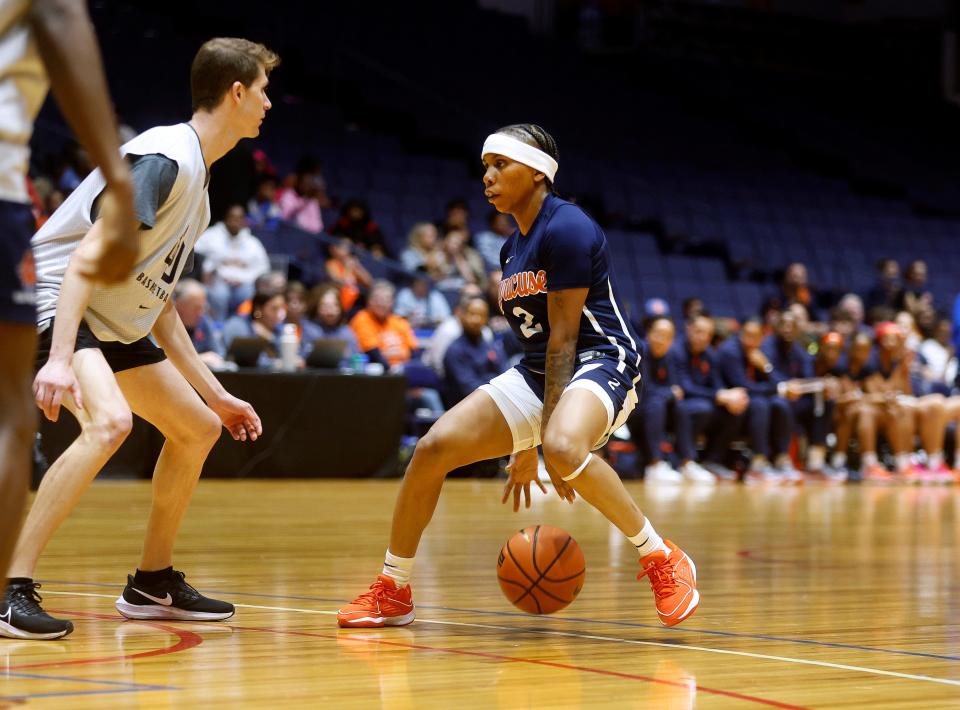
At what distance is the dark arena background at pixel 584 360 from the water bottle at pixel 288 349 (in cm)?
4

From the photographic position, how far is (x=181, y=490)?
433cm

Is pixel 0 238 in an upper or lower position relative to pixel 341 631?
upper

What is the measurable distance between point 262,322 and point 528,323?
24.1 feet

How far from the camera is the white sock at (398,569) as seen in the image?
4301 millimetres

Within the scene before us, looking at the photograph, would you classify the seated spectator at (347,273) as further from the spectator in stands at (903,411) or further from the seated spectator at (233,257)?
the spectator in stands at (903,411)

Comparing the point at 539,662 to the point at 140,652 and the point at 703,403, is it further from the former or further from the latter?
the point at 703,403

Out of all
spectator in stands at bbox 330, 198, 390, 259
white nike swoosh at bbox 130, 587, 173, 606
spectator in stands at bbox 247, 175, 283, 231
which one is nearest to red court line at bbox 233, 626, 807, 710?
white nike swoosh at bbox 130, 587, 173, 606

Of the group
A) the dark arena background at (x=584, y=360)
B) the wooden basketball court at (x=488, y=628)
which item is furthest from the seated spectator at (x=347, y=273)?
the wooden basketball court at (x=488, y=628)

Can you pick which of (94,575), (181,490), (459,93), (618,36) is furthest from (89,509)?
(618,36)

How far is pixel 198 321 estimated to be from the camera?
35.8 ft

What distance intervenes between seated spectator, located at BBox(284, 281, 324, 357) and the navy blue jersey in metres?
7.33

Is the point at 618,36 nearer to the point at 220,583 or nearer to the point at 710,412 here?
the point at 710,412

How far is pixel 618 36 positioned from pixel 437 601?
759 inches

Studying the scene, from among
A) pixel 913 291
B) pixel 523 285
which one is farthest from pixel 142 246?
pixel 913 291
